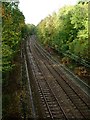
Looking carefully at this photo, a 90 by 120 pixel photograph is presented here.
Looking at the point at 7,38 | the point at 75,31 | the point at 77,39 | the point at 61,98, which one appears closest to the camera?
the point at 7,38

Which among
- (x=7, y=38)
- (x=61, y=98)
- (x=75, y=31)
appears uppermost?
(x=7, y=38)

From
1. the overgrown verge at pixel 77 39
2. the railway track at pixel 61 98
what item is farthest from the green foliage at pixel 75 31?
the railway track at pixel 61 98

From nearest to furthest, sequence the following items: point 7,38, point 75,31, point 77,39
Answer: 1. point 7,38
2. point 77,39
3. point 75,31

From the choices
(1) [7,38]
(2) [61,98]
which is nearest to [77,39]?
(2) [61,98]

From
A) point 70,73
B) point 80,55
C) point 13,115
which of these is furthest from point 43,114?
point 80,55

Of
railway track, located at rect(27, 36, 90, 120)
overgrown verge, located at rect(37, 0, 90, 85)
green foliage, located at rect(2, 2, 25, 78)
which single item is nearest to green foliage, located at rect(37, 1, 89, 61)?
overgrown verge, located at rect(37, 0, 90, 85)

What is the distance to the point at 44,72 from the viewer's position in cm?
3772

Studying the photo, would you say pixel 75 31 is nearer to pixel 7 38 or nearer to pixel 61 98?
pixel 61 98

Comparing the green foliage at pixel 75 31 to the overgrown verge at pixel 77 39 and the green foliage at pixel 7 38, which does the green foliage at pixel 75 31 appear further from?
the green foliage at pixel 7 38

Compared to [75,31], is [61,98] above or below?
below

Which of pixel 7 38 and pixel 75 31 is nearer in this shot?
pixel 7 38

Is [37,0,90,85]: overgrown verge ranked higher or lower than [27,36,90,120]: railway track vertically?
higher

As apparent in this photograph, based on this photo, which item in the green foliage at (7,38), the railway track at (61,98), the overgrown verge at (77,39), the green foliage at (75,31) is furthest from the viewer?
the green foliage at (75,31)

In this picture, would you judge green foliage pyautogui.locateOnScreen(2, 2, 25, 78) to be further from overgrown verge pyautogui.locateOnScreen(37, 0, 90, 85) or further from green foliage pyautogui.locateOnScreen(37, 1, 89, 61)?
green foliage pyautogui.locateOnScreen(37, 1, 89, 61)
